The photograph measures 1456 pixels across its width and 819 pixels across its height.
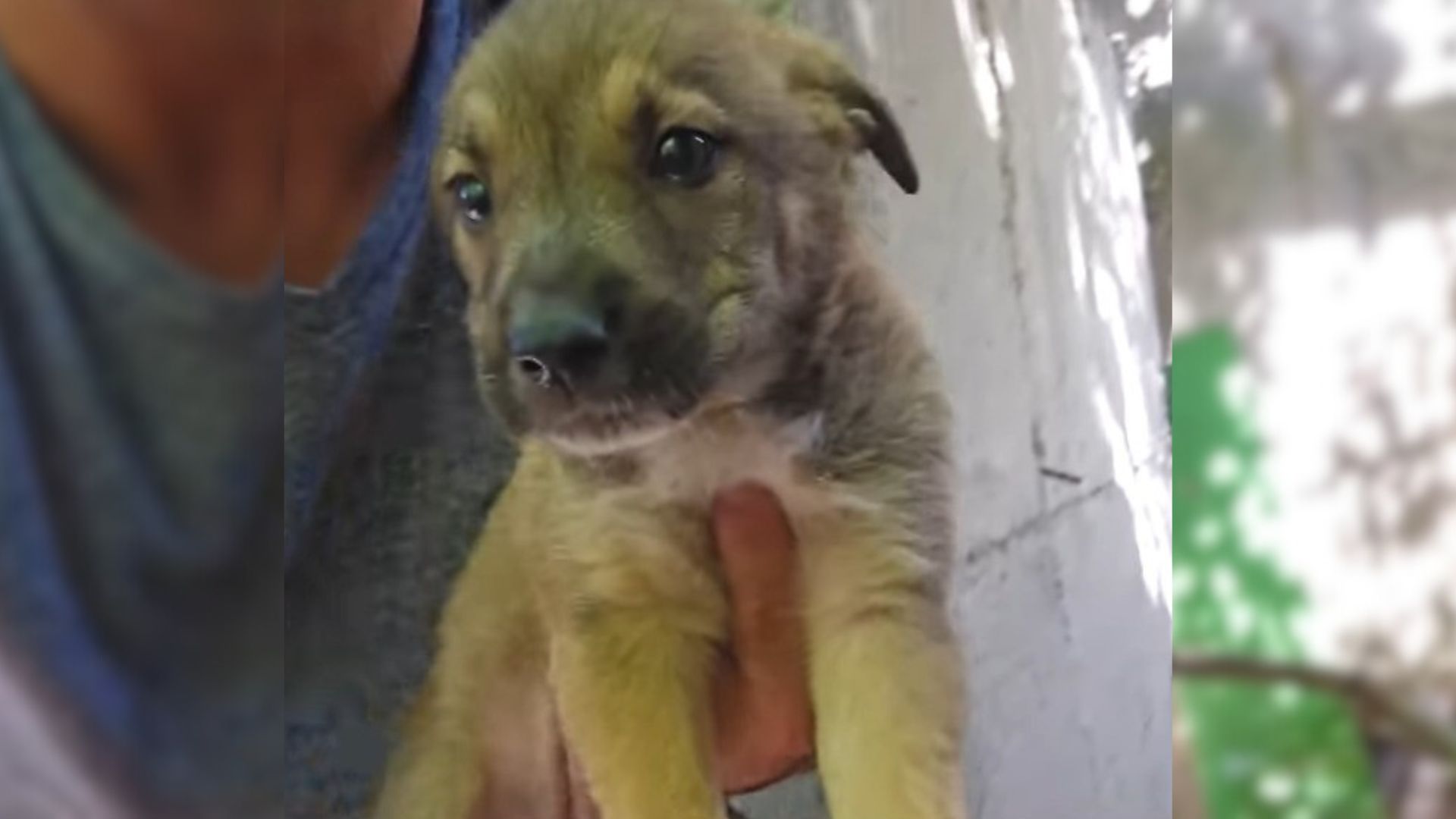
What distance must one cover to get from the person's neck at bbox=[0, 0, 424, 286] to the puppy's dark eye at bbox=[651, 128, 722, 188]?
0.62 ft

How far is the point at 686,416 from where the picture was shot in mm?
800

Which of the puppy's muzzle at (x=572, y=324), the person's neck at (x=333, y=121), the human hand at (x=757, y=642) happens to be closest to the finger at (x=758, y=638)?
the human hand at (x=757, y=642)

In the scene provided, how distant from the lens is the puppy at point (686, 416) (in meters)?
0.79

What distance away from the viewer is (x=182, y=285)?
92cm

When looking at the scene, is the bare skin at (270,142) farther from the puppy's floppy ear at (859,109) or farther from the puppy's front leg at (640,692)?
the puppy's floppy ear at (859,109)

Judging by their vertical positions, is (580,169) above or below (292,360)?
above

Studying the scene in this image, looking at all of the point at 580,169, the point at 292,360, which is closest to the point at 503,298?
the point at 580,169

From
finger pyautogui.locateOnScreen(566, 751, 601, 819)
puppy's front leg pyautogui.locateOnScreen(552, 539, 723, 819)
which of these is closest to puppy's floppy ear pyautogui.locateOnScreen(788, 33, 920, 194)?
puppy's front leg pyautogui.locateOnScreen(552, 539, 723, 819)

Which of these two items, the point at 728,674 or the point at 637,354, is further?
the point at 728,674

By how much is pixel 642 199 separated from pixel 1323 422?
0.34 meters

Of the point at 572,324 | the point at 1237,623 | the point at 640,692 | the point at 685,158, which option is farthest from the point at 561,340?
the point at 1237,623

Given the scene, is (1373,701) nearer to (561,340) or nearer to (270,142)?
(561,340)

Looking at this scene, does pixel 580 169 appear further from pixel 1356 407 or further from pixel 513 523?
pixel 1356 407

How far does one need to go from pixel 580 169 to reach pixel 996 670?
1.08 feet
